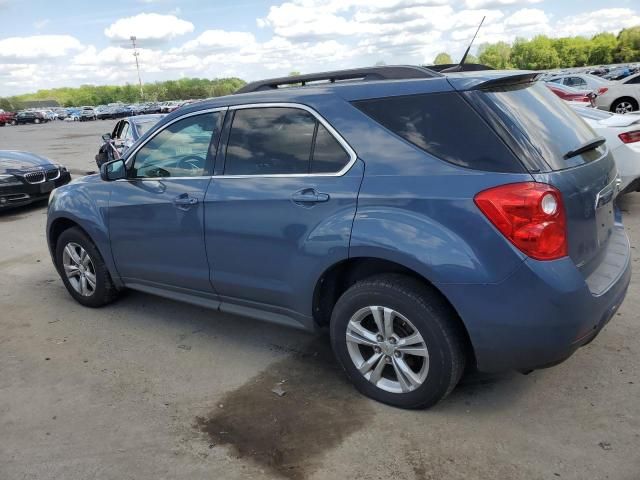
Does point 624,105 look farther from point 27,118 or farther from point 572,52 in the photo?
point 572,52

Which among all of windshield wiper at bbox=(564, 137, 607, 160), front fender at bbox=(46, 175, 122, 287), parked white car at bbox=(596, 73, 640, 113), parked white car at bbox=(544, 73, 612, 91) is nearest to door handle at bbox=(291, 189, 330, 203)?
windshield wiper at bbox=(564, 137, 607, 160)

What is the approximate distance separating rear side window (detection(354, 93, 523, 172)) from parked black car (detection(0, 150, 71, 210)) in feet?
26.8

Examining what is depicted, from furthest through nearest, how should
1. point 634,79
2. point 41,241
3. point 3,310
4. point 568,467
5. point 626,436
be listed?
point 634,79
point 41,241
point 3,310
point 626,436
point 568,467

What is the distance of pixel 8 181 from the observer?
9.40m

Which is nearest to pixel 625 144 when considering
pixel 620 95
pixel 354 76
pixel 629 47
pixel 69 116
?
pixel 354 76

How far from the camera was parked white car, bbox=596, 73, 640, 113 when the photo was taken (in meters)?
17.0

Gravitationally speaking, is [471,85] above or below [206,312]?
above

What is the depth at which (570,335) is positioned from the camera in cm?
276

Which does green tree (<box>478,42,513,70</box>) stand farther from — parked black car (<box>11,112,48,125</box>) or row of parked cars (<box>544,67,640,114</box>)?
row of parked cars (<box>544,67,640,114</box>)

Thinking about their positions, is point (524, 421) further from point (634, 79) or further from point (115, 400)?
point (634, 79)

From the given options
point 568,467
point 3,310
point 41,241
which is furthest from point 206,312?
point 41,241

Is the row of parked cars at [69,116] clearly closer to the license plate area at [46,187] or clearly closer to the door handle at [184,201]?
the license plate area at [46,187]

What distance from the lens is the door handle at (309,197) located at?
320 centimetres

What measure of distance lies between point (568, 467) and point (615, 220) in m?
1.55
